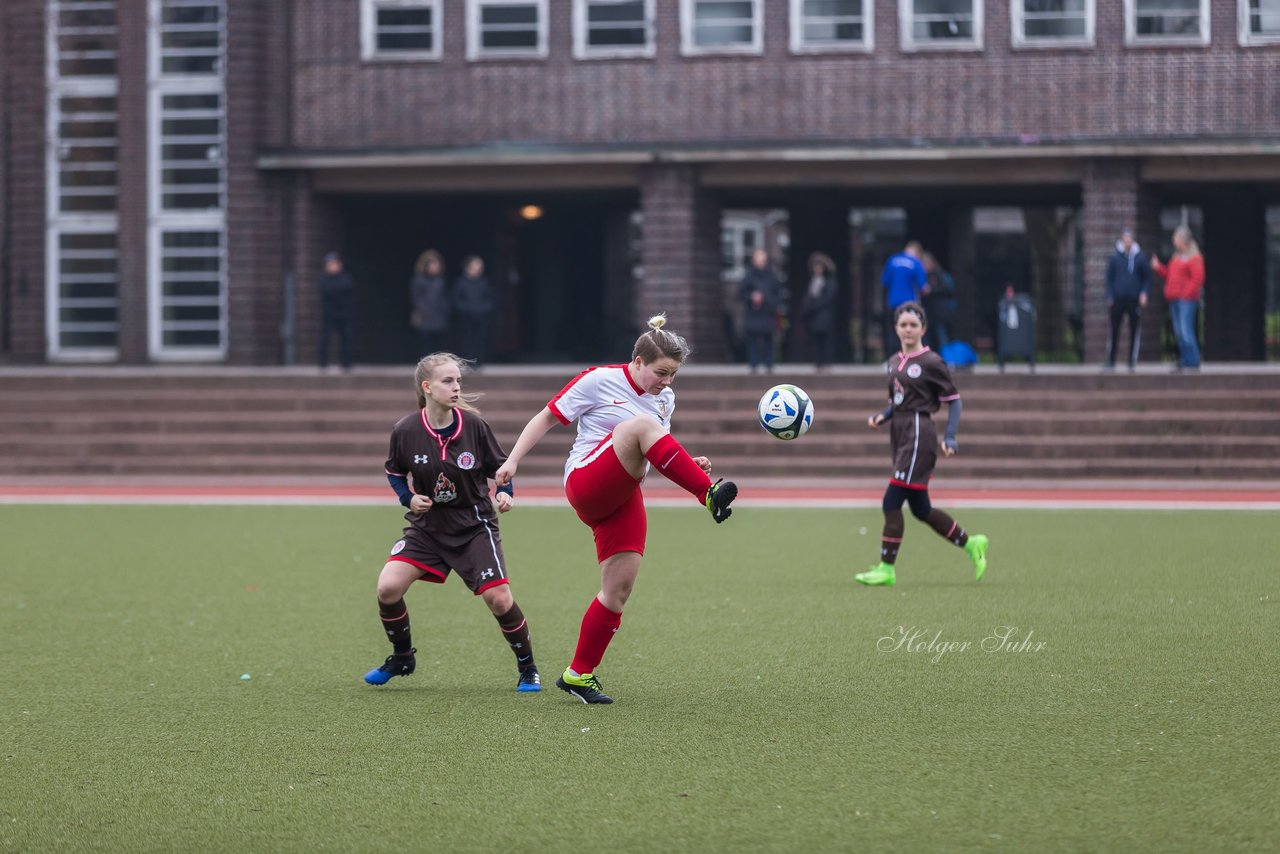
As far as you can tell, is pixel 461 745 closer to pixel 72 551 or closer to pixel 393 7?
pixel 72 551

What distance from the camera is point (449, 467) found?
7.91 metres

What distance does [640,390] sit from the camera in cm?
761

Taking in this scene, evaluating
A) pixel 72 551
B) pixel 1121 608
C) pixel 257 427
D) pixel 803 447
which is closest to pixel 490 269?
pixel 257 427

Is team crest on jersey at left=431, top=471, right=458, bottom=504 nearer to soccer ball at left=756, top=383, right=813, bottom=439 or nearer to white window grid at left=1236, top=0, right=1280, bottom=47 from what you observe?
soccer ball at left=756, top=383, right=813, bottom=439

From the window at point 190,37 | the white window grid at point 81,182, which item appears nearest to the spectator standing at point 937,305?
the window at point 190,37

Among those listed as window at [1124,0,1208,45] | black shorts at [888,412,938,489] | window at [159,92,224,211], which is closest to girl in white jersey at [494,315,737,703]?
black shorts at [888,412,938,489]

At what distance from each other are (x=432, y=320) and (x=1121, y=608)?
16821 millimetres

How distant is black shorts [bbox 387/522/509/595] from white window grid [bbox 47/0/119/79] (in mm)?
25353

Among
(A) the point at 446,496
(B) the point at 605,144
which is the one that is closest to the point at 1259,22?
(B) the point at 605,144

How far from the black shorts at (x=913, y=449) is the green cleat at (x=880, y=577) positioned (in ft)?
1.73

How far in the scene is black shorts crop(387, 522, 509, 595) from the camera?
796 cm

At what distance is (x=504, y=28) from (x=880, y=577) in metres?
→ 19.7

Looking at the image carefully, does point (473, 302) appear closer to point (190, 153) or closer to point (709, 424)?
point (709, 424)

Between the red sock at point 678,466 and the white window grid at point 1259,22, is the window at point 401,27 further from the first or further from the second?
the red sock at point 678,466
